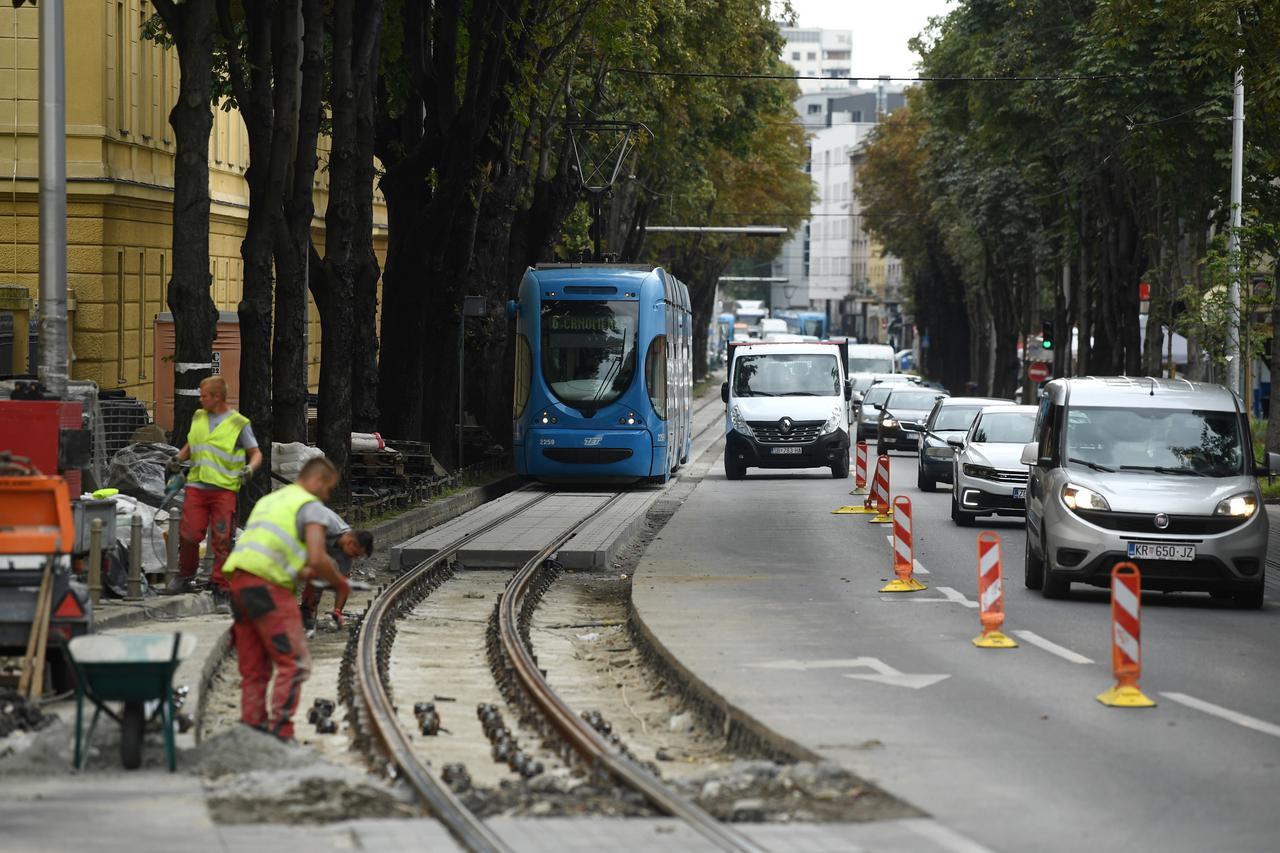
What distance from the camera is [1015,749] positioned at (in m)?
10.5

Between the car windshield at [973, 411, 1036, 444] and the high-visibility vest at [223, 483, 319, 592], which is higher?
the high-visibility vest at [223, 483, 319, 592]

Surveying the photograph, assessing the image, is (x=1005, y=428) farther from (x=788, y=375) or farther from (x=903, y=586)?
(x=788, y=375)

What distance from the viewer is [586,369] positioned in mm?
33219

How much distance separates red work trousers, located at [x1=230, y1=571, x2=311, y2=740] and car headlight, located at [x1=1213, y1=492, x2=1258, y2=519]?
935cm

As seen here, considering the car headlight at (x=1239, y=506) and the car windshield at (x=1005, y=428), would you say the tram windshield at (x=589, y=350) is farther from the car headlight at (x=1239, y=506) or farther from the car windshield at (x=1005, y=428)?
the car headlight at (x=1239, y=506)

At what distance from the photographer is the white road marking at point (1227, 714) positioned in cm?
1130

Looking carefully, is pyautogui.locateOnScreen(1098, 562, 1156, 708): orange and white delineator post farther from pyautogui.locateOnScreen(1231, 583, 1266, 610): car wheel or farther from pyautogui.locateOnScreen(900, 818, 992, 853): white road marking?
pyautogui.locateOnScreen(1231, 583, 1266, 610): car wheel

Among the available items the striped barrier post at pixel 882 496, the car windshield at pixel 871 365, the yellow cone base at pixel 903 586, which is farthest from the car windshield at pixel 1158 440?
the car windshield at pixel 871 365

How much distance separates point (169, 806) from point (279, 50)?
14.8 meters

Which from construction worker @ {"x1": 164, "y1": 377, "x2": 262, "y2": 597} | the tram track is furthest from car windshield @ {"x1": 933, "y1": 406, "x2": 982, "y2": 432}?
construction worker @ {"x1": 164, "y1": 377, "x2": 262, "y2": 597}

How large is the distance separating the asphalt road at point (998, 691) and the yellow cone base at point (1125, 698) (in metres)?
0.07

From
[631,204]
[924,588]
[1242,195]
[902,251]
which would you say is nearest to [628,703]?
[924,588]

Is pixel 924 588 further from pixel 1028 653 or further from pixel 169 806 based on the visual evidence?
pixel 169 806

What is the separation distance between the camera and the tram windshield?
3306 centimetres
